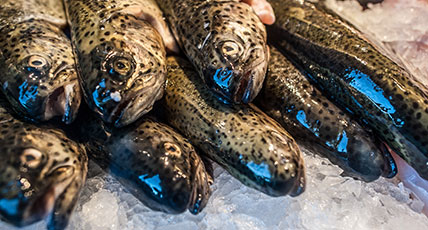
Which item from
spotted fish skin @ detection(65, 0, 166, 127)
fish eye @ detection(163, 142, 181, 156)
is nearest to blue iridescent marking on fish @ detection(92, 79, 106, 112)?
spotted fish skin @ detection(65, 0, 166, 127)

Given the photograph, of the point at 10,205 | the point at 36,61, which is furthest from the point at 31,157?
the point at 36,61

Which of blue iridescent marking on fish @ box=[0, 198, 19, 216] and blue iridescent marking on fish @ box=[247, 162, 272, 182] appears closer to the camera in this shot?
blue iridescent marking on fish @ box=[0, 198, 19, 216]

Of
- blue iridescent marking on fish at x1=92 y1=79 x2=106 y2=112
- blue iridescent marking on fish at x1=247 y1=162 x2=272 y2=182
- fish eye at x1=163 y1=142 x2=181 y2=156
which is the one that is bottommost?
fish eye at x1=163 y1=142 x2=181 y2=156

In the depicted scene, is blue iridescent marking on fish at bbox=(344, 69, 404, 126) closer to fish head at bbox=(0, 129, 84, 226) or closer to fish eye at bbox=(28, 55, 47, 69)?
fish head at bbox=(0, 129, 84, 226)

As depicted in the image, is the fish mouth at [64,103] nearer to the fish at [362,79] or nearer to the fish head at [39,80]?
the fish head at [39,80]

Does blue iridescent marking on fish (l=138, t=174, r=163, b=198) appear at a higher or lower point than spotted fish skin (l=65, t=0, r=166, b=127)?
lower

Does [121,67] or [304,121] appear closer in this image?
[121,67]

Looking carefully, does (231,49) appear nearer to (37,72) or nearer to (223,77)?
(223,77)
